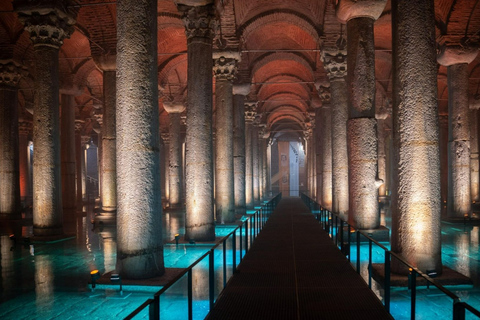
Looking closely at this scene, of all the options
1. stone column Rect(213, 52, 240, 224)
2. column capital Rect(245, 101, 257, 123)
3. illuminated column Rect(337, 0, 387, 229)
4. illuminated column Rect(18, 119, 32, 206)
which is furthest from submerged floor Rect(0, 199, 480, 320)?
illuminated column Rect(18, 119, 32, 206)

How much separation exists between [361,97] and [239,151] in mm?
8641

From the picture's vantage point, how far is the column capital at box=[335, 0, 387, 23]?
8.74m

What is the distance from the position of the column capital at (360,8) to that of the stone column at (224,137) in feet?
18.6

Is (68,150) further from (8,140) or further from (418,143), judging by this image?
(418,143)

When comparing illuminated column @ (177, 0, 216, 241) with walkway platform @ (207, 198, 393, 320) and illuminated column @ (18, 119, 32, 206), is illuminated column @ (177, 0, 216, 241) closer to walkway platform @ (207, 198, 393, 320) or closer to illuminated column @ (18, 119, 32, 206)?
walkway platform @ (207, 198, 393, 320)

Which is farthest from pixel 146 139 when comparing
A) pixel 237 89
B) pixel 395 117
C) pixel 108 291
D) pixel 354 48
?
pixel 237 89

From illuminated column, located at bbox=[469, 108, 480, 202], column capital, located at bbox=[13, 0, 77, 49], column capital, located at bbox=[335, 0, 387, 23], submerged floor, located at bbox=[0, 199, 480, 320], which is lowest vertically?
submerged floor, located at bbox=[0, 199, 480, 320]

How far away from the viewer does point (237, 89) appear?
58.3 ft

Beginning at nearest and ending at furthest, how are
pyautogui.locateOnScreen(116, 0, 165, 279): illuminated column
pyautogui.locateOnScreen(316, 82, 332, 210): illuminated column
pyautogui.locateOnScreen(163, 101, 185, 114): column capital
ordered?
1. pyautogui.locateOnScreen(116, 0, 165, 279): illuminated column
2. pyautogui.locateOnScreen(316, 82, 332, 210): illuminated column
3. pyautogui.locateOnScreen(163, 101, 185, 114): column capital

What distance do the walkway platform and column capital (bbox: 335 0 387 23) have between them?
16.2 feet

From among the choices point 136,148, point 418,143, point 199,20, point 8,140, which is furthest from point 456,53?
point 8,140

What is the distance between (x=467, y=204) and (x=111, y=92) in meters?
12.5

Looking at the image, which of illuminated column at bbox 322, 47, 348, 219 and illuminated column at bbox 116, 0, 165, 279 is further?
illuminated column at bbox 322, 47, 348, 219

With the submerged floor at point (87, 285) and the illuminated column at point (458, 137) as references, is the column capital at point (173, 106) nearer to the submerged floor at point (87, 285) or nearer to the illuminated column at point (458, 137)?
the submerged floor at point (87, 285)
